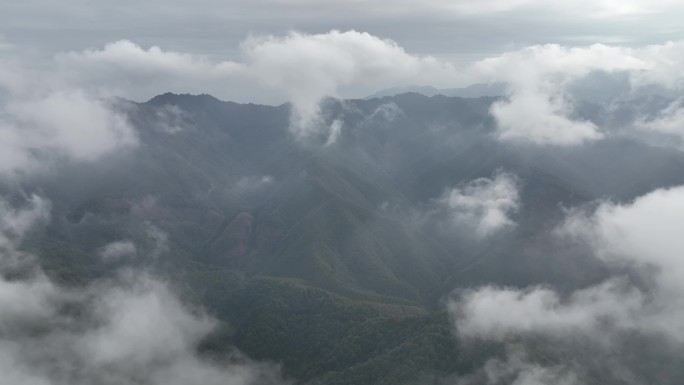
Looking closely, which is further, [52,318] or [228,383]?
[52,318]

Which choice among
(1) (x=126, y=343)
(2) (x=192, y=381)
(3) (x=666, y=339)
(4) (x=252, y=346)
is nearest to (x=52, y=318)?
(1) (x=126, y=343)

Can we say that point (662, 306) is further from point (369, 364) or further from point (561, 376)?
point (369, 364)

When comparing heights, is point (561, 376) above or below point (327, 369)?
below

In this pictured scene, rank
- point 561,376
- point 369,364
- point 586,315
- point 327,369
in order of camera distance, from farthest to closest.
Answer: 1. point 586,315
2. point 327,369
3. point 369,364
4. point 561,376

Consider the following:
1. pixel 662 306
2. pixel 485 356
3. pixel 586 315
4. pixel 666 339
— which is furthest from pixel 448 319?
pixel 662 306

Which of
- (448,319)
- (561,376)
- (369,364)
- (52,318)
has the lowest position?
(561,376)

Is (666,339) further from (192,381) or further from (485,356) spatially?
(192,381)

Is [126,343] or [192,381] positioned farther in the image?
[126,343]

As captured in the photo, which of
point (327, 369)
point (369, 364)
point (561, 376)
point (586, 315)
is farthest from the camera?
point (586, 315)

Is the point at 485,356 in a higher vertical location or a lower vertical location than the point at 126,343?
lower
